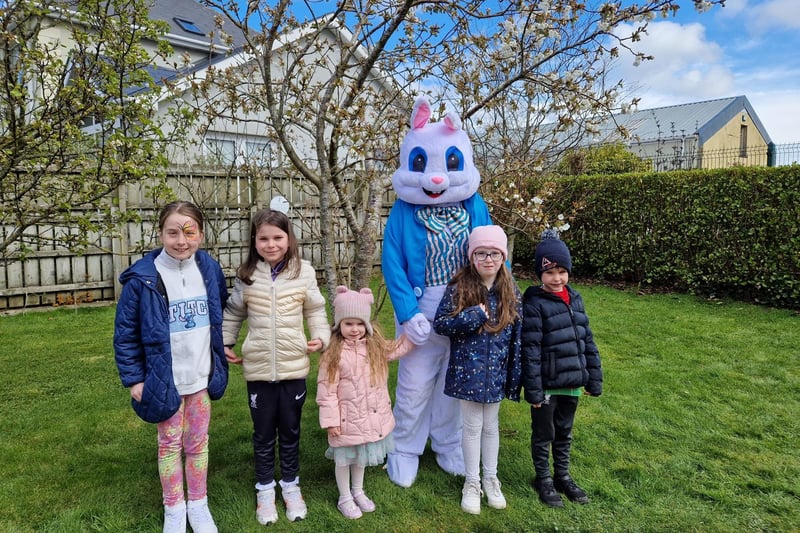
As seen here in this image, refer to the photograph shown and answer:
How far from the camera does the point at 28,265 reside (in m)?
6.80

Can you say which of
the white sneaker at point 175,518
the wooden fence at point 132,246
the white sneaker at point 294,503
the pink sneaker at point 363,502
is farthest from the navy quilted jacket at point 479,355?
the wooden fence at point 132,246

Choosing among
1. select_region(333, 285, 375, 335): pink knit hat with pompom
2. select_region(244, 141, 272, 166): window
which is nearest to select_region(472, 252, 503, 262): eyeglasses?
select_region(333, 285, 375, 335): pink knit hat with pompom

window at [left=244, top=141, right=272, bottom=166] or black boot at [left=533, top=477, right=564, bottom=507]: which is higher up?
window at [left=244, top=141, right=272, bottom=166]

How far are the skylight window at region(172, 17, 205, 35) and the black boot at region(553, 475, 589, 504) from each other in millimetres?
13986

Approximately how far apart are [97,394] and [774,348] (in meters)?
6.36

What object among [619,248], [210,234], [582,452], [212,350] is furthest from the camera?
[619,248]

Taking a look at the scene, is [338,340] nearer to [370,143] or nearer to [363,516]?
[363,516]

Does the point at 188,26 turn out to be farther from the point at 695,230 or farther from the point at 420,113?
the point at 420,113

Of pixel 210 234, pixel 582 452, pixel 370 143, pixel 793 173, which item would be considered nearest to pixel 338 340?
pixel 370 143

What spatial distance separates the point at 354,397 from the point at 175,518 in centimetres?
100

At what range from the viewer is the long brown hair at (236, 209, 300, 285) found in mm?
2686

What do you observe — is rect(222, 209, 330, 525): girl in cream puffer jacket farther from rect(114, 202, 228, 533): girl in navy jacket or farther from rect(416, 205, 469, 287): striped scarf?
rect(416, 205, 469, 287): striped scarf

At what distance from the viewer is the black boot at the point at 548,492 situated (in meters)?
2.80

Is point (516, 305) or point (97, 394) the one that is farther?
point (97, 394)
